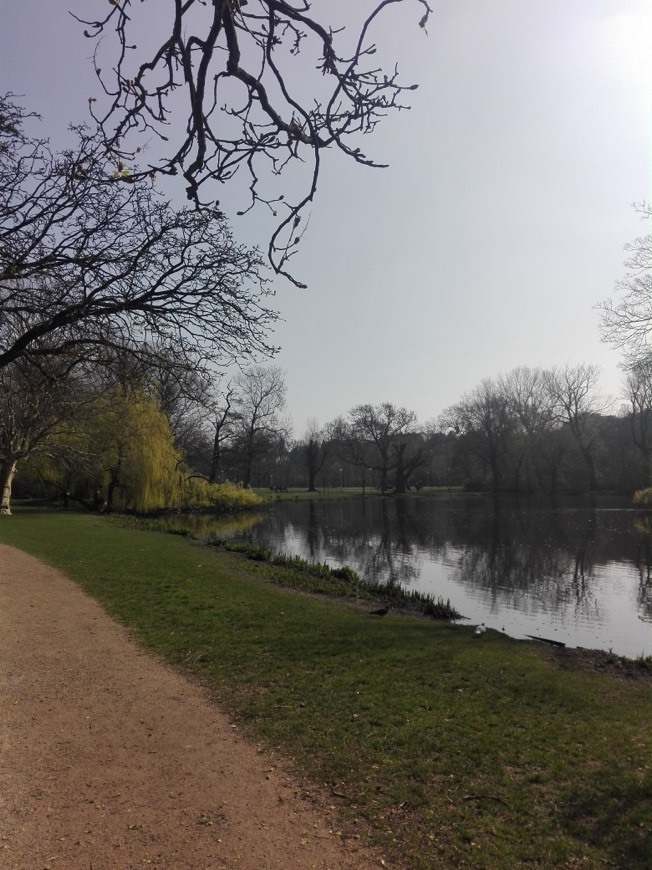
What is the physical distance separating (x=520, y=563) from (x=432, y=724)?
47.2 ft

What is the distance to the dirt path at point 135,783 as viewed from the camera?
10.6ft

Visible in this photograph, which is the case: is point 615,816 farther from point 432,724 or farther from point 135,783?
point 135,783

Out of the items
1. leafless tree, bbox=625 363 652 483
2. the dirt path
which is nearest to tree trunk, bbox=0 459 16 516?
the dirt path

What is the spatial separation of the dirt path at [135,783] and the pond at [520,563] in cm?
696

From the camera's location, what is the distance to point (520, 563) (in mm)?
18453

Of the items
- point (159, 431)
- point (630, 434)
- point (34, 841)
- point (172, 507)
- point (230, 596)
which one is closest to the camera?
point (34, 841)

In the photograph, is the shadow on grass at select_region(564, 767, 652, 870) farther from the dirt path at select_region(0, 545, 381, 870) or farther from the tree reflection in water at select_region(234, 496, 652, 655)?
the tree reflection in water at select_region(234, 496, 652, 655)

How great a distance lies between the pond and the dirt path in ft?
22.8

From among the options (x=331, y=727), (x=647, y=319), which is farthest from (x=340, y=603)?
(x=647, y=319)

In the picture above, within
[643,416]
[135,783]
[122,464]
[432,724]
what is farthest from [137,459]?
[643,416]

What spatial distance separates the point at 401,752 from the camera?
4.52m

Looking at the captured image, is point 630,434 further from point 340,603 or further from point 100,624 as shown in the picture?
point 100,624

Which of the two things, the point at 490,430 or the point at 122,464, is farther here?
the point at 490,430

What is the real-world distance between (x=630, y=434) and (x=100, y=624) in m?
67.4
